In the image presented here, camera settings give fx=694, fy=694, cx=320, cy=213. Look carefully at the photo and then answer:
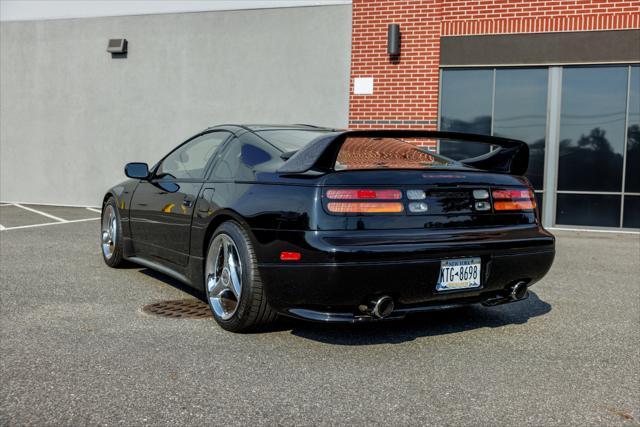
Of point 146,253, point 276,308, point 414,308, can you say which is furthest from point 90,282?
point 414,308

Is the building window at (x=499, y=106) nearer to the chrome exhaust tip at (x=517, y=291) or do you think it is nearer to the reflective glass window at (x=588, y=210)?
the reflective glass window at (x=588, y=210)

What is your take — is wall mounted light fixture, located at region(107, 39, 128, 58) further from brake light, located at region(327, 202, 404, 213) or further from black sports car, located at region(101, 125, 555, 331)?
brake light, located at region(327, 202, 404, 213)

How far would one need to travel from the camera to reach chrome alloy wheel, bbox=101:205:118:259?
6.66 metres

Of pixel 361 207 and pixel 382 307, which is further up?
pixel 361 207

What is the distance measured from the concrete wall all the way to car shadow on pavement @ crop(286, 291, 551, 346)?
8.12 metres

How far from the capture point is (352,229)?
388cm

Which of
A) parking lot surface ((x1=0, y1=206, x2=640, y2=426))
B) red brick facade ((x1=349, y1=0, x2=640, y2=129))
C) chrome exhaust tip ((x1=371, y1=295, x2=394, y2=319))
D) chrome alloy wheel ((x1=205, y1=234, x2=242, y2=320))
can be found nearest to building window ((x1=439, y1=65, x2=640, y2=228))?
red brick facade ((x1=349, y1=0, x2=640, y2=129))

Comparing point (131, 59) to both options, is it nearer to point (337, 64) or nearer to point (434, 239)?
point (337, 64)

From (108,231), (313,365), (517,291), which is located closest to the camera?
(313,365)

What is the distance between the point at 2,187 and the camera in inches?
612

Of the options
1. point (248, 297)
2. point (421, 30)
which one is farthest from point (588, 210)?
point (248, 297)

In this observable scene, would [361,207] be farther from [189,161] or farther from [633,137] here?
[633,137]

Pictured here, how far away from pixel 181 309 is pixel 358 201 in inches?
75.1

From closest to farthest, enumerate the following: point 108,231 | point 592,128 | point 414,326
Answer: point 414,326
point 108,231
point 592,128
